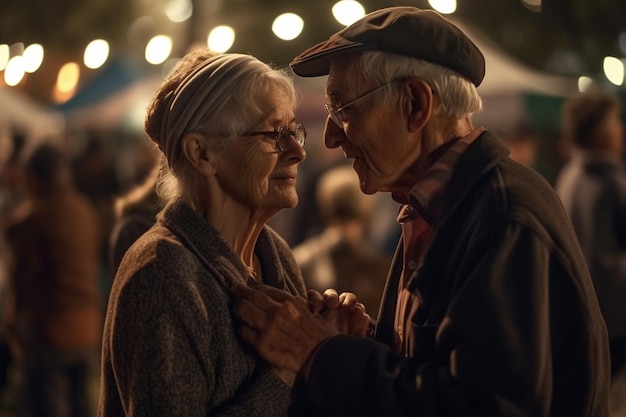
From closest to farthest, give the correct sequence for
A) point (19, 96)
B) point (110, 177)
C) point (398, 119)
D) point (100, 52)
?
point (398, 119), point (100, 52), point (110, 177), point (19, 96)

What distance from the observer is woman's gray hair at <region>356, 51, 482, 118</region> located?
309cm

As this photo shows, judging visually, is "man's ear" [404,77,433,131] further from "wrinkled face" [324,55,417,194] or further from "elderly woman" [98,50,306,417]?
"elderly woman" [98,50,306,417]

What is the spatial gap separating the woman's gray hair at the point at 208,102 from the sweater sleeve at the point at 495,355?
0.70 metres

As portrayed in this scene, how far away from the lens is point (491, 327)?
2.69 metres

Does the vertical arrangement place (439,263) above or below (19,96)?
above

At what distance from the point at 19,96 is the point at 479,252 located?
13036 millimetres

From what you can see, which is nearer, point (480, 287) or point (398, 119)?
point (480, 287)

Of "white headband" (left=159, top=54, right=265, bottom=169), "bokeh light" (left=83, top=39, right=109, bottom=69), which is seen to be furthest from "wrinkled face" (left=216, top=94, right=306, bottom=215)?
"bokeh light" (left=83, top=39, right=109, bottom=69)

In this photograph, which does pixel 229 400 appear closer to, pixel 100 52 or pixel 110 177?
pixel 100 52

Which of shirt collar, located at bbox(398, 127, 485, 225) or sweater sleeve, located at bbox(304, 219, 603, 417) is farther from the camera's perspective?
shirt collar, located at bbox(398, 127, 485, 225)

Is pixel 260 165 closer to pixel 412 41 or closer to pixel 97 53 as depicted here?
pixel 412 41

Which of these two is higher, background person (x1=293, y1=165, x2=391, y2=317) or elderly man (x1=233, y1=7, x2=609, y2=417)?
elderly man (x1=233, y1=7, x2=609, y2=417)

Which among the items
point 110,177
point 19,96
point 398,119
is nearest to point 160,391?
point 398,119

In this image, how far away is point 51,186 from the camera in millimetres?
7500
